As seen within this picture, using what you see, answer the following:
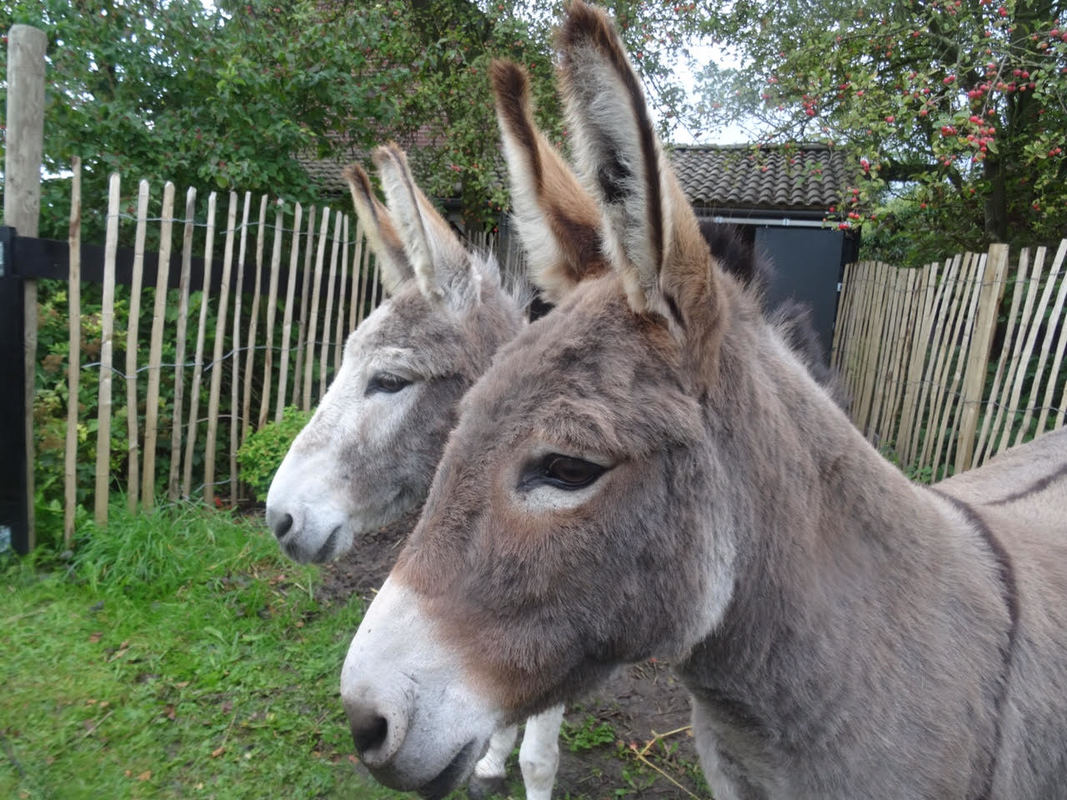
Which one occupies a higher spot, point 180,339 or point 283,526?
point 180,339

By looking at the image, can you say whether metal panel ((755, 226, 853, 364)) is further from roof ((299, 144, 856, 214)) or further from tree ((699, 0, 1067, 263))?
tree ((699, 0, 1067, 263))

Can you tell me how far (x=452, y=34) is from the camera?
8.97 metres

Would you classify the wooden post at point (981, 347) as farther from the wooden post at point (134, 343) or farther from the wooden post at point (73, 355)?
the wooden post at point (73, 355)

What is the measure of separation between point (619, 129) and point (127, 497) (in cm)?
508

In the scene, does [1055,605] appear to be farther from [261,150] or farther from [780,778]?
[261,150]

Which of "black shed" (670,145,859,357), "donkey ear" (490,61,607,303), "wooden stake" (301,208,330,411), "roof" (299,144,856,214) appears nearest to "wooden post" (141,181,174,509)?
"wooden stake" (301,208,330,411)

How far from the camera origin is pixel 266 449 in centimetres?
541

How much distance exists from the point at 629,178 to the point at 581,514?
65cm

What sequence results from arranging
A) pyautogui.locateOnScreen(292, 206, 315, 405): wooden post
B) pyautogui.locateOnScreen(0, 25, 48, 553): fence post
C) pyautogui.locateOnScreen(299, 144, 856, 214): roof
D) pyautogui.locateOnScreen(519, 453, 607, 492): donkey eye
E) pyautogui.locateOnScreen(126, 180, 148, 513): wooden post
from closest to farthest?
1. pyautogui.locateOnScreen(519, 453, 607, 492): donkey eye
2. pyautogui.locateOnScreen(0, 25, 48, 553): fence post
3. pyautogui.locateOnScreen(126, 180, 148, 513): wooden post
4. pyautogui.locateOnScreen(292, 206, 315, 405): wooden post
5. pyautogui.locateOnScreen(299, 144, 856, 214): roof

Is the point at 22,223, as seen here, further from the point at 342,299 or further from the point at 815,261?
the point at 815,261

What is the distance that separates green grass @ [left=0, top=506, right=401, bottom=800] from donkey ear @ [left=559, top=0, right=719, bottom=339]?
2924 millimetres

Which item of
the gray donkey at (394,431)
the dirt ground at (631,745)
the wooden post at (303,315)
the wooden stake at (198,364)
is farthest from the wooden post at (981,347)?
the wooden stake at (198,364)

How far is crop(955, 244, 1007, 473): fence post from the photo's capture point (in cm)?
541

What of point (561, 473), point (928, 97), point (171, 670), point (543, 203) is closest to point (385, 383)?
point (543, 203)
